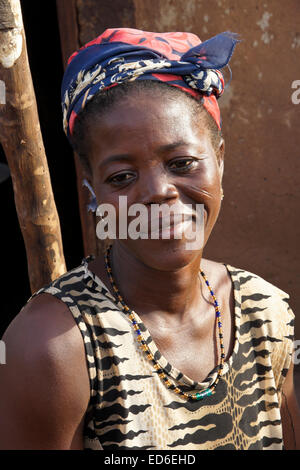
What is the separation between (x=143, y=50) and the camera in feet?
4.95

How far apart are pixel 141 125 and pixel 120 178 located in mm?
144

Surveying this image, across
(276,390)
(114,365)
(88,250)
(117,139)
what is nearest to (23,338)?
(114,365)

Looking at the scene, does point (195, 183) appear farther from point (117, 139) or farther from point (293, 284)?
point (293, 284)

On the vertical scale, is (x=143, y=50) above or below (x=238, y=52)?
below

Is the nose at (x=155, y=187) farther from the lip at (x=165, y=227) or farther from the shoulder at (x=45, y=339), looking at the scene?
the shoulder at (x=45, y=339)

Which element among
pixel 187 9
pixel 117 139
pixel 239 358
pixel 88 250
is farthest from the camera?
pixel 88 250

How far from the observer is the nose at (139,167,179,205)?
146cm

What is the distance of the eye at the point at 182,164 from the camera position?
4.91 feet

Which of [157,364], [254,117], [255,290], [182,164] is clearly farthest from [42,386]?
[254,117]

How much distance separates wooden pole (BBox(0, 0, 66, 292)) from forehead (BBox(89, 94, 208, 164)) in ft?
2.17

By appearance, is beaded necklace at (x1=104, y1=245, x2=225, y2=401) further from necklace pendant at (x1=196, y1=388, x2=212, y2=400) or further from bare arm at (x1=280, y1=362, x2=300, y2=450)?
bare arm at (x1=280, y1=362, x2=300, y2=450)

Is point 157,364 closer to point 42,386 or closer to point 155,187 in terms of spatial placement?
point 42,386

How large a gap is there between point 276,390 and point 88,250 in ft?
6.01

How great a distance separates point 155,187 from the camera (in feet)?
4.80
